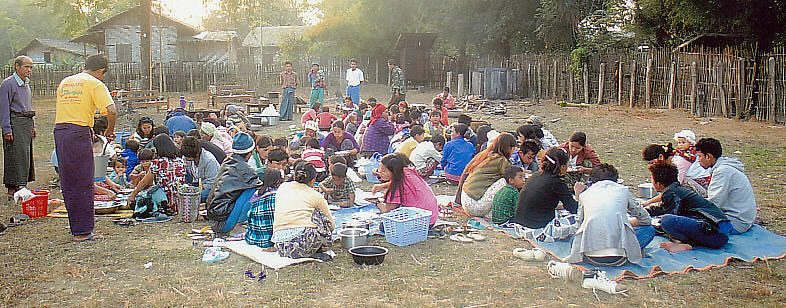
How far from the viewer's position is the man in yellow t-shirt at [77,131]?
20.1 feet

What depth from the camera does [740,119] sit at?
16516 mm

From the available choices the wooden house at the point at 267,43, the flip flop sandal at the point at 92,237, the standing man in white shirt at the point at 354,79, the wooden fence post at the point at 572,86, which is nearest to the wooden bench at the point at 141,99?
the standing man in white shirt at the point at 354,79

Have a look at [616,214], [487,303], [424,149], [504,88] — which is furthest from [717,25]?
[487,303]

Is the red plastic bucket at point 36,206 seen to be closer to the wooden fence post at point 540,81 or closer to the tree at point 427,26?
the wooden fence post at point 540,81

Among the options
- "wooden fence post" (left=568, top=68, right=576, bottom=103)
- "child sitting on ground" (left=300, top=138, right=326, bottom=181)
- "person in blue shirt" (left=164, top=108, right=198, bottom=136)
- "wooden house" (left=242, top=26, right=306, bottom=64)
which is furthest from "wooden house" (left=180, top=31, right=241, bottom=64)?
"child sitting on ground" (left=300, top=138, right=326, bottom=181)

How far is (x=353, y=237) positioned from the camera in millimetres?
6121

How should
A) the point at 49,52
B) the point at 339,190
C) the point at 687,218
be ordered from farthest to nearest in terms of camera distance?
the point at 49,52
the point at 339,190
the point at 687,218

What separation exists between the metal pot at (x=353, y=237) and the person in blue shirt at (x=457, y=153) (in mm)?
3230

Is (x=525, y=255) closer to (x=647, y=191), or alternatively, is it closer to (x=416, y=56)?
(x=647, y=191)

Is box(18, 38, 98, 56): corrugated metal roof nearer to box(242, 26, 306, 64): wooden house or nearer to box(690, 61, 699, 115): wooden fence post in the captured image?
box(242, 26, 306, 64): wooden house

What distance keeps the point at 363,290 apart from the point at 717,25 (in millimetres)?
18777

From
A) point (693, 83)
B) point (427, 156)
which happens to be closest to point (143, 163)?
point (427, 156)

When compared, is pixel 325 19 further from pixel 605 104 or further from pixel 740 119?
pixel 740 119

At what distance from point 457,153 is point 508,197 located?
7.15ft
